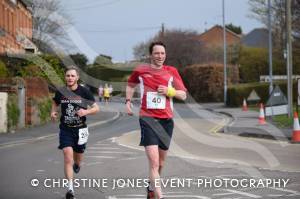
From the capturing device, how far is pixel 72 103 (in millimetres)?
8773

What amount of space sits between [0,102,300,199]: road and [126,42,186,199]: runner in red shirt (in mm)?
1045

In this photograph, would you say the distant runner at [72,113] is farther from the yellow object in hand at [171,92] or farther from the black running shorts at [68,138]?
the yellow object in hand at [171,92]

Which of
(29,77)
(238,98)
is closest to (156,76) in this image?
(29,77)

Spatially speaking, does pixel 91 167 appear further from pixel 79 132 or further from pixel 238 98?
pixel 238 98

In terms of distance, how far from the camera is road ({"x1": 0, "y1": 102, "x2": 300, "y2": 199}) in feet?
29.6

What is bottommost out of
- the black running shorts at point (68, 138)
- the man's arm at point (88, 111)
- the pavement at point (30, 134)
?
the pavement at point (30, 134)

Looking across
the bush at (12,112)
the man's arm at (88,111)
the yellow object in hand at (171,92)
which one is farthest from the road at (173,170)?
the bush at (12,112)

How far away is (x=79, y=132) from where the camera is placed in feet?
28.9

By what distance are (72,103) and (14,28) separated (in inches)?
1582

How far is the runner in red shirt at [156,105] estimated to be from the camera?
7.83m

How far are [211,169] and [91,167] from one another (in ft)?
7.62

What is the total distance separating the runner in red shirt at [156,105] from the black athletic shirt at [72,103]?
105cm

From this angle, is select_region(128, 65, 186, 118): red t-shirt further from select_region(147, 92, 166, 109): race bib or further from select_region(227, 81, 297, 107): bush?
select_region(227, 81, 297, 107): bush
